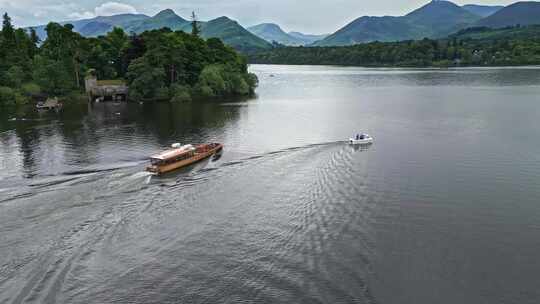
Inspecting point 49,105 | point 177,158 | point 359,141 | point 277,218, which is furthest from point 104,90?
point 277,218

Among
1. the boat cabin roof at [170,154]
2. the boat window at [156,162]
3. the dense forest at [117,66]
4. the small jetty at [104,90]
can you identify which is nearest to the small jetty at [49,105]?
the dense forest at [117,66]

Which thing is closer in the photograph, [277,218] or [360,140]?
[277,218]

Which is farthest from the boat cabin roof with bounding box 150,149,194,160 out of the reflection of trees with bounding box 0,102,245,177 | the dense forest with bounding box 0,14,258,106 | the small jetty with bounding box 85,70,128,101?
the small jetty with bounding box 85,70,128,101

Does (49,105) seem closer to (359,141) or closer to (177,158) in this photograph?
(177,158)

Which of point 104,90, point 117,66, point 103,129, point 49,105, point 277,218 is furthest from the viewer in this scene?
point 117,66

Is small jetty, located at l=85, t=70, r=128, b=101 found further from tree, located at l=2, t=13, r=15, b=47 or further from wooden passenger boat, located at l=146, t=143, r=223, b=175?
wooden passenger boat, located at l=146, t=143, r=223, b=175

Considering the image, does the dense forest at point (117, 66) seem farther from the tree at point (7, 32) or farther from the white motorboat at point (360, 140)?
the white motorboat at point (360, 140)

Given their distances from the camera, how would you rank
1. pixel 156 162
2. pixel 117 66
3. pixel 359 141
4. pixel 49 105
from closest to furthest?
pixel 156 162, pixel 359 141, pixel 49 105, pixel 117 66

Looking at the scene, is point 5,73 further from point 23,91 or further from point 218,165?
point 218,165
